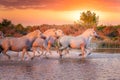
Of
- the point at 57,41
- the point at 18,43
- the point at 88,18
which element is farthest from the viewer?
the point at 88,18

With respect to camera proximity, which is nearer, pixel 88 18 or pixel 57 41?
pixel 57 41

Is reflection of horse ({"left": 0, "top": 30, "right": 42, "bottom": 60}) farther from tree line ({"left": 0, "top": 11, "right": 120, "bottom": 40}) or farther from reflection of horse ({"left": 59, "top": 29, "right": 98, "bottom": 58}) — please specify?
tree line ({"left": 0, "top": 11, "right": 120, "bottom": 40})

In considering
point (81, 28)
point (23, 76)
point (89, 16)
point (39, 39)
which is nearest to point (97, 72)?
point (23, 76)

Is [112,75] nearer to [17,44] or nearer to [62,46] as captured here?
[17,44]

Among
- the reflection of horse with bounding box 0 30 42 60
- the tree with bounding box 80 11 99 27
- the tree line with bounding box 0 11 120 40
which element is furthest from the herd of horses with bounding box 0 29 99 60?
the tree with bounding box 80 11 99 27

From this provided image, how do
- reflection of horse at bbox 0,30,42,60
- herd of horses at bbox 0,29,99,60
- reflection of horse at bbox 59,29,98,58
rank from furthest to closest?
reflection of horse at bbox 59,29,98,58
herd of horses at bbox 0,29,99,60
reflection of horse at bbox 0,30,42,60

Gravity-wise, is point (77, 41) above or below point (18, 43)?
below

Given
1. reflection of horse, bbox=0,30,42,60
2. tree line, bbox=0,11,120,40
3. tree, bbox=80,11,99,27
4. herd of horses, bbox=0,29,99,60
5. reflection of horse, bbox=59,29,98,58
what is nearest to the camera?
reflection of horse, bbox=0,30,42,60

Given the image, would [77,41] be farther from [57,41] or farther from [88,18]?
[88,18]

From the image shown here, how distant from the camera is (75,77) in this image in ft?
48.6

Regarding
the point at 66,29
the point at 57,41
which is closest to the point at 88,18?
the point at 66,29

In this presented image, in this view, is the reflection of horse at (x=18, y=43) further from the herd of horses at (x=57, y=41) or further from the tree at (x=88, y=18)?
the tree at (x=88, y=18)

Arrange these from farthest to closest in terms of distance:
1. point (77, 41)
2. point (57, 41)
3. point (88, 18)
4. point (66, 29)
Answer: point (88, 18) → point (66, 29) → point (57, 41) → point (77, 41)

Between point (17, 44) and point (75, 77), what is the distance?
740 centimetres
